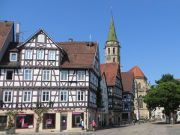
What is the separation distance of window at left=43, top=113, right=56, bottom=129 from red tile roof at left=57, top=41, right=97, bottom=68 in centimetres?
717

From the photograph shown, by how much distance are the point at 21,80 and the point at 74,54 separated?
29.5 ft

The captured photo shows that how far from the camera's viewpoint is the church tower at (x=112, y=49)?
13275 centimetres

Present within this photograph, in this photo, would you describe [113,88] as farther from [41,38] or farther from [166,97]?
[41,38]

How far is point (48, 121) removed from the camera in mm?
52188

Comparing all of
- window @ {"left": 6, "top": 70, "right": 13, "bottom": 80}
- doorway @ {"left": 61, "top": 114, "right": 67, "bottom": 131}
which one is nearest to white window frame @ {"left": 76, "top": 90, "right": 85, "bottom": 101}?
doorway @ {"left": 61, "top": 114, "right": 67, "bottom": 131}

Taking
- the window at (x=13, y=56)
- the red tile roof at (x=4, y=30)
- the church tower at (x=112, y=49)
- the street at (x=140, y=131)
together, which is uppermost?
the church tower at (x=112, y=49)

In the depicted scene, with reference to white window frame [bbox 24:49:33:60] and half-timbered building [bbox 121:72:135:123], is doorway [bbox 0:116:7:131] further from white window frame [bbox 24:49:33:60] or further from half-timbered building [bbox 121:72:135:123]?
half-timbered building [bbox 121:72:135:123]

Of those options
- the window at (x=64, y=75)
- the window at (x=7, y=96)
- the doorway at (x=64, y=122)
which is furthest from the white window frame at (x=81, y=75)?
the window at (x=7, y=96)

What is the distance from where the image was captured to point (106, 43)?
5340 inches

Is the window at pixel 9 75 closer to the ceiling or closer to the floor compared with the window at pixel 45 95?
closer to the ceiling

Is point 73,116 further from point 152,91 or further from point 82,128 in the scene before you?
point 152,91

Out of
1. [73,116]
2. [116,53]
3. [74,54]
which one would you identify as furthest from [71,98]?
[116,53]

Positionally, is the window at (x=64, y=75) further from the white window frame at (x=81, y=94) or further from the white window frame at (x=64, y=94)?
the white window frame at (x=81, y=94)

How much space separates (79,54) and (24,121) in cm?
1280
